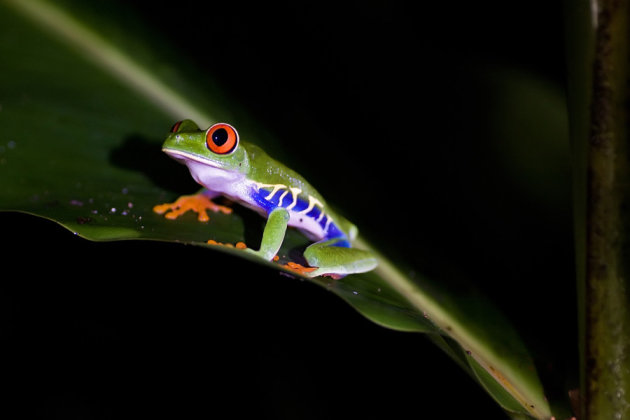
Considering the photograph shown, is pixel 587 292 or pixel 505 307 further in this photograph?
pixel 505 307

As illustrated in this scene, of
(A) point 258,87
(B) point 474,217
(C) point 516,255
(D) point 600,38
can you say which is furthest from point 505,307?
(A) point 258,87

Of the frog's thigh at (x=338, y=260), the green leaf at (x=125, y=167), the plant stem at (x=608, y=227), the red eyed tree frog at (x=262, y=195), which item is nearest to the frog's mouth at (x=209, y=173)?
the red eyed tree frog at (x=262, y=195)

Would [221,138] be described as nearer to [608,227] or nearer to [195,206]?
[195,206]

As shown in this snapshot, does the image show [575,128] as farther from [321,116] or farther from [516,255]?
[321,116]

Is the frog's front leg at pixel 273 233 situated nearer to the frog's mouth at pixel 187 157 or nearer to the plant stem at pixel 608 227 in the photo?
the frog's mouth at pixel 187 157

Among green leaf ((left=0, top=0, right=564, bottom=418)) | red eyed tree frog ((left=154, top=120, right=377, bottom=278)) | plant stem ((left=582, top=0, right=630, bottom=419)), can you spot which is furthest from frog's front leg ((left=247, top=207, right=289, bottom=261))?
plant stem ((left=582, top=0, right=630, bottom=419))
